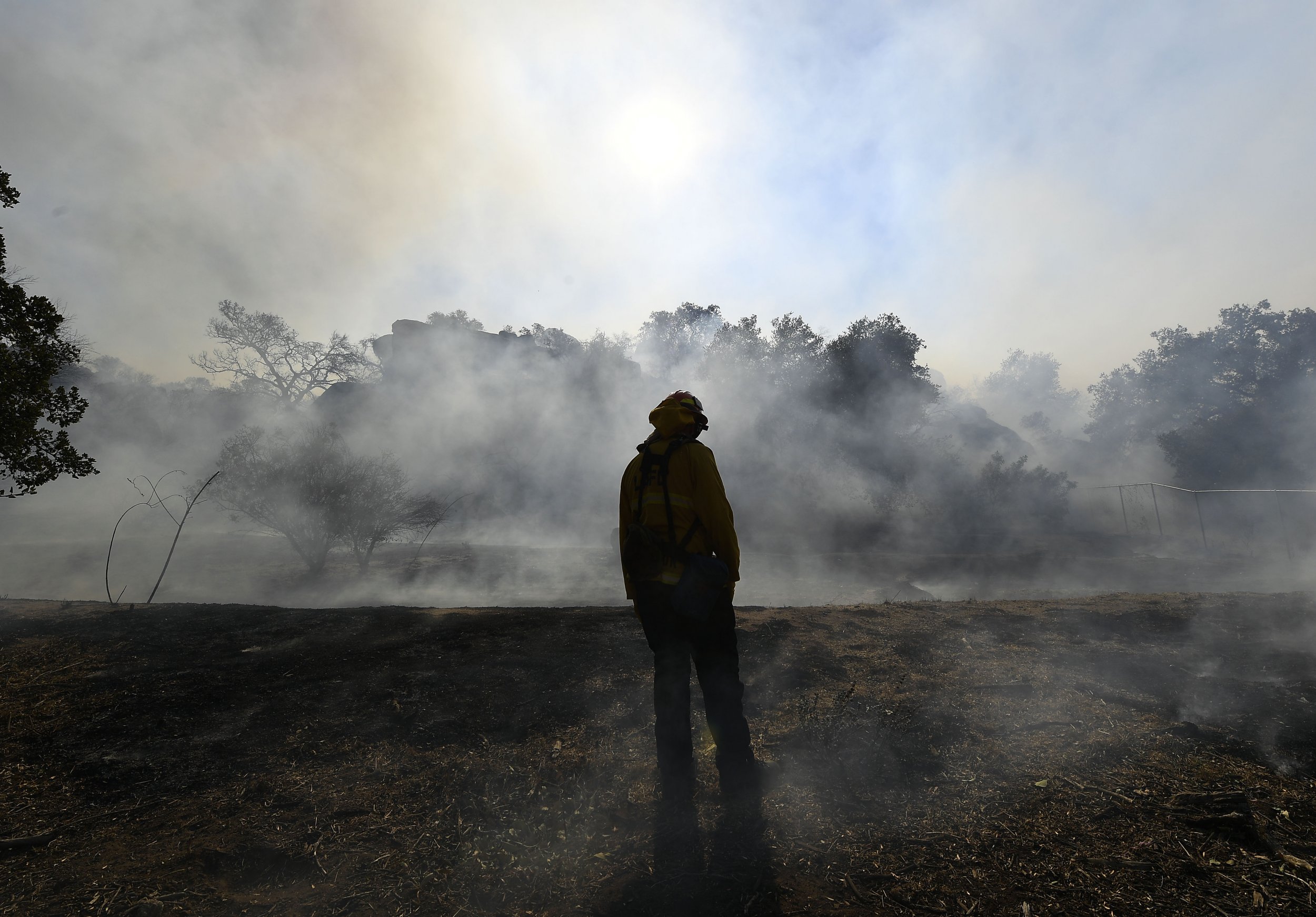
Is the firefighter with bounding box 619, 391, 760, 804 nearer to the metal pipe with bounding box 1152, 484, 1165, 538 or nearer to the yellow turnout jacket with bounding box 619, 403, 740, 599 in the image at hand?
the yellow turnout jacket with bounding box 619, 403, 740, 599

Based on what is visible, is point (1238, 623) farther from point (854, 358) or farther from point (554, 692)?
point (854, 358)

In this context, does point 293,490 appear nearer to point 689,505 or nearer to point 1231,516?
point 689,505

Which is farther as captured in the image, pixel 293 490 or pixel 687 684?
pixel 293 490

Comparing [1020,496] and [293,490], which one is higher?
[1020,496]

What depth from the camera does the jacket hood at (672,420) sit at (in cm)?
272

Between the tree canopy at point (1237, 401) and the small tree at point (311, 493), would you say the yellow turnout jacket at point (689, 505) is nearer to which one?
the small tree at point (311, 493)

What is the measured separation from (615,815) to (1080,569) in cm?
1588

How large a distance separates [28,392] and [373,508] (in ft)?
27.5

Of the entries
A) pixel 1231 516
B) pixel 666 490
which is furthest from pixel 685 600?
pixel 1231 516

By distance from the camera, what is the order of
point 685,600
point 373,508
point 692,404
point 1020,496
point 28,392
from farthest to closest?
point 1020,496
point 373,508
point 28,392
point 692,404
point 685,600

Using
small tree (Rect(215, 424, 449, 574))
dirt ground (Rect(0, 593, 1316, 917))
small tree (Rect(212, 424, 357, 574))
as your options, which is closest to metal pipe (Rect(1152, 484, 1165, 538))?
dirt ground (Rect(0, 593, 1316, 917))

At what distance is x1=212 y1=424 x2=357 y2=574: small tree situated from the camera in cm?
1284

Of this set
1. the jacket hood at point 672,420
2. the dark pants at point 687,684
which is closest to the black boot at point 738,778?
the dark pants at point 687,684

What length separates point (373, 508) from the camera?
1311cm
